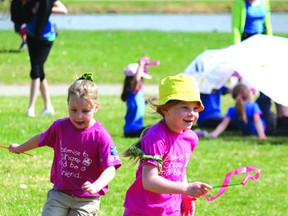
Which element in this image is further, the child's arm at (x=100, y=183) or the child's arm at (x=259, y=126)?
the child's arm at (x=259, y=126)

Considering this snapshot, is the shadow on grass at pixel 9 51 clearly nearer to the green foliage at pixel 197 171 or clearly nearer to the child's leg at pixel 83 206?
the green foliage at pixel 197 171

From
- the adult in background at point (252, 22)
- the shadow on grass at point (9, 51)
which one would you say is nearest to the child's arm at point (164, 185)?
the adult in background at point (252, 22)

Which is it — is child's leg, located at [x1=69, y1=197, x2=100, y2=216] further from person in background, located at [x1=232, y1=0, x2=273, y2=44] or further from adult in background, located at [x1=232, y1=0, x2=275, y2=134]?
person in background, located at [x1=232, y1=0, x2=273, y2=44]

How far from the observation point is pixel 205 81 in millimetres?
11375

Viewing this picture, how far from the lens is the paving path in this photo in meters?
14.5

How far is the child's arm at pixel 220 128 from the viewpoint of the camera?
36.1ft

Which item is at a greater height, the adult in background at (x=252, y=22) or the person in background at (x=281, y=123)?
the adult in background at (x=252, y=22)

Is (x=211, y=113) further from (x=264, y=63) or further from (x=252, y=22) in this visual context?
(x=264, y=63)

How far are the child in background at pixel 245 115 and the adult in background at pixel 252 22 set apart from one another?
0.87 feet

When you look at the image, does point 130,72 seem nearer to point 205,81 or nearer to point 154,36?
point 205,81

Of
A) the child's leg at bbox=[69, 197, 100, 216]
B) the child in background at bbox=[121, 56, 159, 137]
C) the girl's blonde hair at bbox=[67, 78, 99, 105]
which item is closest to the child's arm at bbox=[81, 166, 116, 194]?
the child's leg at bbox=[69, 197, 100, 216]

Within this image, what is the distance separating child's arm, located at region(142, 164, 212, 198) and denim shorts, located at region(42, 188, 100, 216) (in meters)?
0.69

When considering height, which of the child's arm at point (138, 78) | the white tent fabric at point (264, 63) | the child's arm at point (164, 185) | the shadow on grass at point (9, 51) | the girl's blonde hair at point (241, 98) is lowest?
the shadow on grass at point (9, 51)

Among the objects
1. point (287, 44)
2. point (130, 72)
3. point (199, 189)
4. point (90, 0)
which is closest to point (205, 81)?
point (130, 72)
